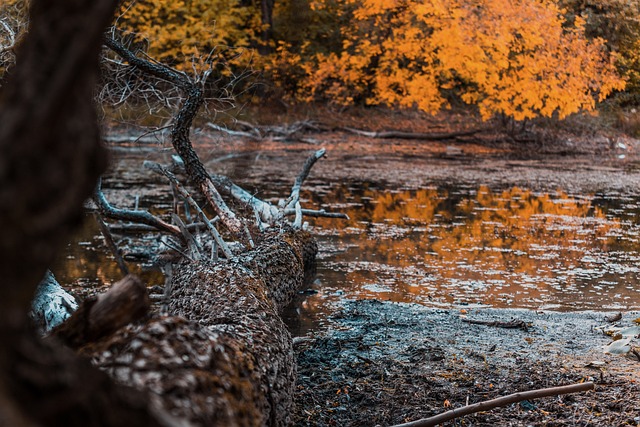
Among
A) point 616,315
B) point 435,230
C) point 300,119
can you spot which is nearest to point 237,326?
point 616,315

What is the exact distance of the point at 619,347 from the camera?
233 inches

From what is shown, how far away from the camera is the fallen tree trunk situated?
2.39 metres

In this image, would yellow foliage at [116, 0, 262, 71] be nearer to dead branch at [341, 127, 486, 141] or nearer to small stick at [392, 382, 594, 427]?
dead branch at [341, 127, 486, 141]

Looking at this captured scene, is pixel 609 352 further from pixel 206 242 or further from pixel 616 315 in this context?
pixel 206 242

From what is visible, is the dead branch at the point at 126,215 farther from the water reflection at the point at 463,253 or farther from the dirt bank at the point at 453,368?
the dirt bank at the point at 453,368

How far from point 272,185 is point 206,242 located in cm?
687

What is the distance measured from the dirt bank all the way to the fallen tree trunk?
61 cm

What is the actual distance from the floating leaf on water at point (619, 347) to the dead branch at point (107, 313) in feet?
14.8

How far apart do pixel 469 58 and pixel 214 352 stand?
72.0 ft

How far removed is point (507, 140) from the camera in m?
26.9

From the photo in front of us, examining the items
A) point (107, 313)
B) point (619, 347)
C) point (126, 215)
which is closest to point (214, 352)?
point (107, 313)

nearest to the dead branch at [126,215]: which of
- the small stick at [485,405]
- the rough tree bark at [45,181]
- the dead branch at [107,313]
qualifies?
the small stick at [485,405]

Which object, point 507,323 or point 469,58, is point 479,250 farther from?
point 469,58

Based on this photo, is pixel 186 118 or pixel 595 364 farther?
pixel 186 118
